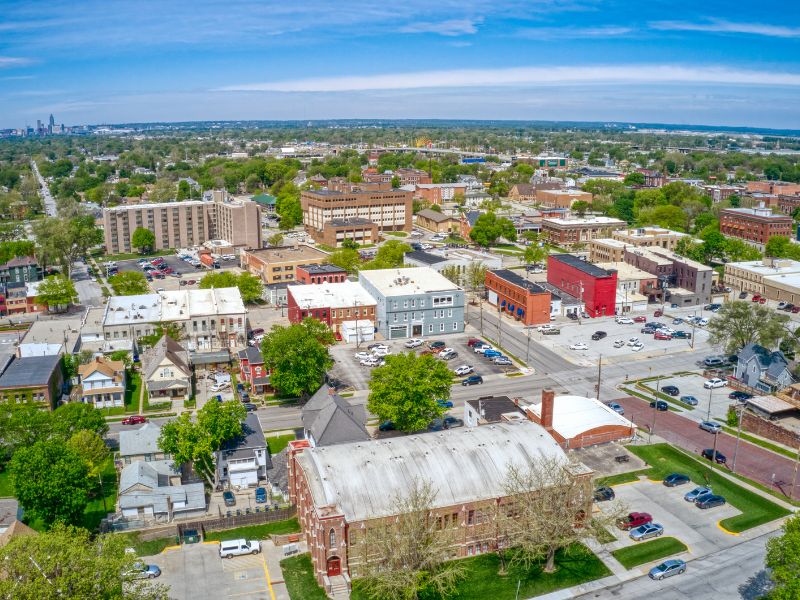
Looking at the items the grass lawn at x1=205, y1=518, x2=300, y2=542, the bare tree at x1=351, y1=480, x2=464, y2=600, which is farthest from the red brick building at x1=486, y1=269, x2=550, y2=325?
the bare tree at x1=351, y1=480, x2=464, y2=600

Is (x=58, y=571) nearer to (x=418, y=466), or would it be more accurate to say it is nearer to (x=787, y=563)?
(x=418, y=466)

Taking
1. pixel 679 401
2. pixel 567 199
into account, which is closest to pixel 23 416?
pixel 679 401

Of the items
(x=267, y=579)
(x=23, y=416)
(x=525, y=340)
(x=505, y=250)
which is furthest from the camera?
(x=505, y=250)

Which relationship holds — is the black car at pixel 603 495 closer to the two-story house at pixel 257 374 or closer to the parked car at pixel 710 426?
the parked car at pixel 710 426

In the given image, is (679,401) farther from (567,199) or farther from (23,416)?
(567,199)

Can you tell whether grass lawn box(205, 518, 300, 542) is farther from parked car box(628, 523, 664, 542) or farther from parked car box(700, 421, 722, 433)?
parked car box(700, 421, 722, 433)

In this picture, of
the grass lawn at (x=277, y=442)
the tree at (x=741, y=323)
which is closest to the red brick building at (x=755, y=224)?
the tree at (x=741, y=323)

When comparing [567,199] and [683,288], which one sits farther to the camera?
[567,199]
